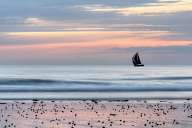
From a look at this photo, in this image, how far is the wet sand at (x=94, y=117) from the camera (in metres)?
20.7

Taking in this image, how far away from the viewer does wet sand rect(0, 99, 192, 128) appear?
20.7 metres

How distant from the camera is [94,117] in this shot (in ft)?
76.9

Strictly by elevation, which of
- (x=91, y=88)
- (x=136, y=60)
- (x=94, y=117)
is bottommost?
(x=94, y=117)

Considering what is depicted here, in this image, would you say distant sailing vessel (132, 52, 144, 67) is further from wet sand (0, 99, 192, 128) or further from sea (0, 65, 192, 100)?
wet sand (0, 99, 192, 128)

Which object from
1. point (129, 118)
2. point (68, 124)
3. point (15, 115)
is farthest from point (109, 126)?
point (15, 115)

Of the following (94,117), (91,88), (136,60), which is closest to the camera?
(94,117)

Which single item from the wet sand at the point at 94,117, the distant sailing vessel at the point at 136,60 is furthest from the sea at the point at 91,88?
the distant sailing vessel at the point at 136,60

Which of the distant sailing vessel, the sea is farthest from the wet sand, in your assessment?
the distant sailing vessel

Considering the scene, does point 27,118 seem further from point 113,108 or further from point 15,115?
point 113,108

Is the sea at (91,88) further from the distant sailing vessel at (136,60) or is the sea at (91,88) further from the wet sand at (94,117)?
the distant sailing vessel at (136,60)

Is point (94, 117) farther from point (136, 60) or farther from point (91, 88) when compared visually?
point (136, 60)

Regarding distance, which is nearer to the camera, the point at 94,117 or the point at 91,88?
the point at 94,117

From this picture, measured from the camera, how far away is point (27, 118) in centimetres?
2277

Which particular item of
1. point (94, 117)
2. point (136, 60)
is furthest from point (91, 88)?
point (136, 60)
